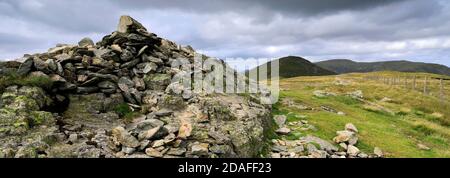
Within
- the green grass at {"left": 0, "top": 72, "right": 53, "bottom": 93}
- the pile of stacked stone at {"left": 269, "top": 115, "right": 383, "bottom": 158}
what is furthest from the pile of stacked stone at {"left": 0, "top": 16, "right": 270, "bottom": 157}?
the pile of stacked stone at {"left": 269, "top": 115, "right": 383, "bottom": 158}

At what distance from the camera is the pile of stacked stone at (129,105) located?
13.5 m

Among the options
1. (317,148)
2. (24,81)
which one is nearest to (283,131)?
(317,148)

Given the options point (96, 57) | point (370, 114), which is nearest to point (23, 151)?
point (96, 57)

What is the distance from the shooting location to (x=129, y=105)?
17.6 m

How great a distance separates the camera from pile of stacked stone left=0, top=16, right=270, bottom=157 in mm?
13477

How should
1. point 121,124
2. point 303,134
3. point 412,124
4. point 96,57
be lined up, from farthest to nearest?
point 412,124, point 303,134, point 96,57, point 121,124

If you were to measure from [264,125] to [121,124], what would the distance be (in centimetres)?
772

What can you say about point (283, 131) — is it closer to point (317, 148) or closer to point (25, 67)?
point (317, 148)

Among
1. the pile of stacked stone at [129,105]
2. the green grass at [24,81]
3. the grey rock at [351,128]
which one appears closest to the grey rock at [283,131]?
the pile of stacked stone at [129,105]

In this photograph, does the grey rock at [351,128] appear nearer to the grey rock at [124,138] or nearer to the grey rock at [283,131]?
the grey rock at [283,131]

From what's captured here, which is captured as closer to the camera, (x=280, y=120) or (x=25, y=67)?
(x=25, y=67)

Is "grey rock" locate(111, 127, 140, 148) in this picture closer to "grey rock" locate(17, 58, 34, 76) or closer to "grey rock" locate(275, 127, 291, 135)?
"grey rock" locate(17, 58, 34, 76)

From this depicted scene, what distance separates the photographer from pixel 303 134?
2048 centimetres
